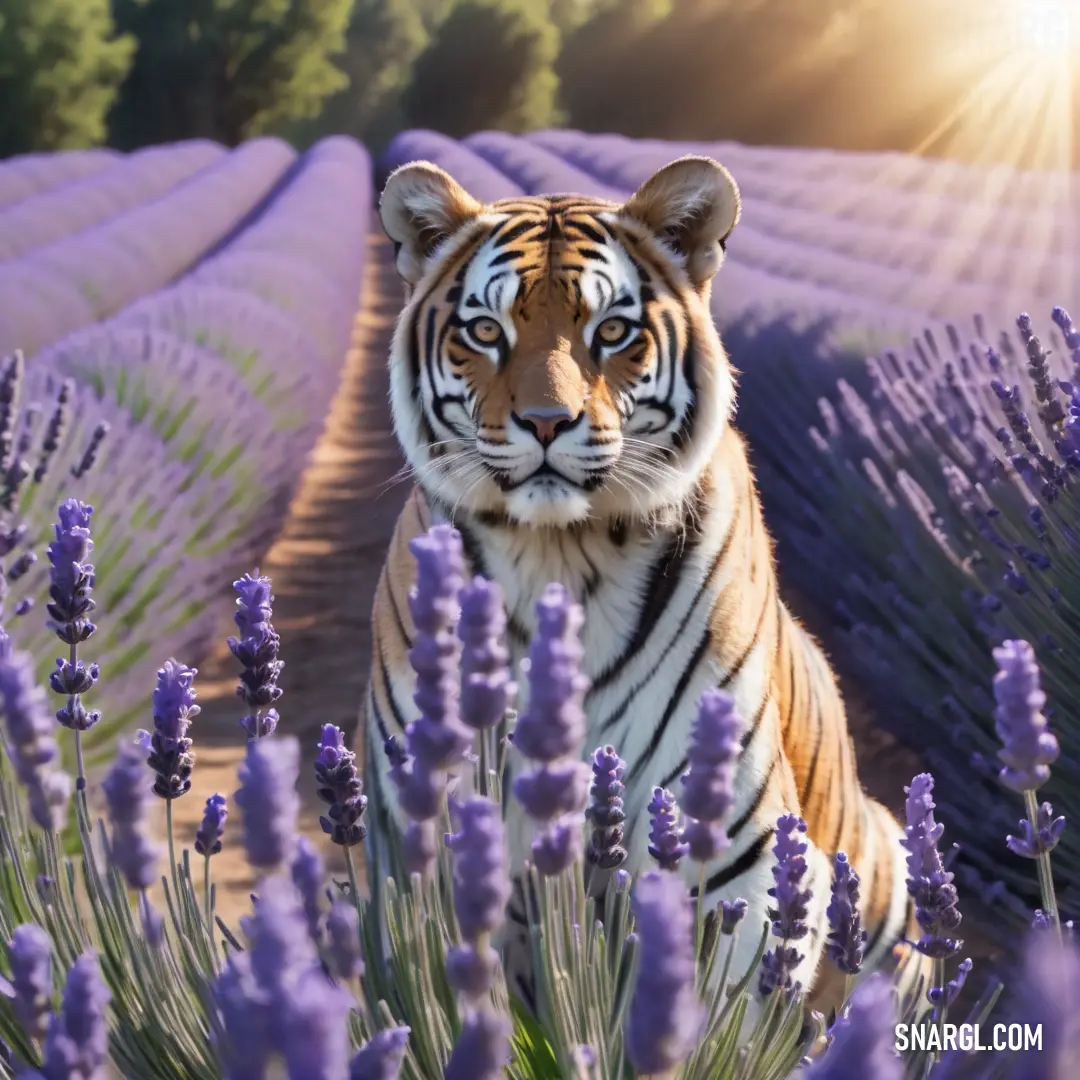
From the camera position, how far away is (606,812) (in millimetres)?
1046

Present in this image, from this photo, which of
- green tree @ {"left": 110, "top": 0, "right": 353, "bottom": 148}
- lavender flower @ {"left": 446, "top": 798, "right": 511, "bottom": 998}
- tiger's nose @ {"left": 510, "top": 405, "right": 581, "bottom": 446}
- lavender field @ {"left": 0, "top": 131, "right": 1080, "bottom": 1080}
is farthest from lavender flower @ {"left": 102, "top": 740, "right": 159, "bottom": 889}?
green tree @ {"left": 110, "top": 0, "right": 353, "bottom": 148}

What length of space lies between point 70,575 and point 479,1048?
0.62 metres

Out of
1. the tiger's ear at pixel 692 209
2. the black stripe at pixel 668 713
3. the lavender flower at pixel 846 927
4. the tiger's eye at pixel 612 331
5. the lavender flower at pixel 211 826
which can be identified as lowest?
the black stripe at pixel 668 713

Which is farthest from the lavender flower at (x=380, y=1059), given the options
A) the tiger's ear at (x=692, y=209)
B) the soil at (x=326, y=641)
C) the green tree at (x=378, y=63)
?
the green tree at (x=378, y=63)

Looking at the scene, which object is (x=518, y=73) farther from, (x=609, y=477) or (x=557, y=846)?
(x=557, y=846)

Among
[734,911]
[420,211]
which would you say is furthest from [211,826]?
[420,211]

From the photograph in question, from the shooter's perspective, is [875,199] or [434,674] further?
[875,199]

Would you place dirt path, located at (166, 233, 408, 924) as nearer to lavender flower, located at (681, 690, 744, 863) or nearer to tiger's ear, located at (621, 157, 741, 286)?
tiger's ear, located at (621, 157, 741, 286)

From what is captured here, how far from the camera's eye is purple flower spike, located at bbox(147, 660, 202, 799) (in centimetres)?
96

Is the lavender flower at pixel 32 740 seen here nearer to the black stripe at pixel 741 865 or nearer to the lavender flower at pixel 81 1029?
the lavender flower at pixel 81 1029

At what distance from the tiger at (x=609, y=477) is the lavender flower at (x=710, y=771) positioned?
2.17 ft

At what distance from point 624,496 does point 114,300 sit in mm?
5809

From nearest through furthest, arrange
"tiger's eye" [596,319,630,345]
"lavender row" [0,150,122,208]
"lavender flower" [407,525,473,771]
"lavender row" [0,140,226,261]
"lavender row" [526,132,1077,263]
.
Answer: "lavender flower" [407,525,473,771]
"tiger's eye" [596,319,630,345]
"lavender row" [526,132,1077,263]
"lavender row" [0,140,226,261]
"lavender row" [0,150,122,208]

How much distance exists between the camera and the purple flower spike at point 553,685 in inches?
25.4
